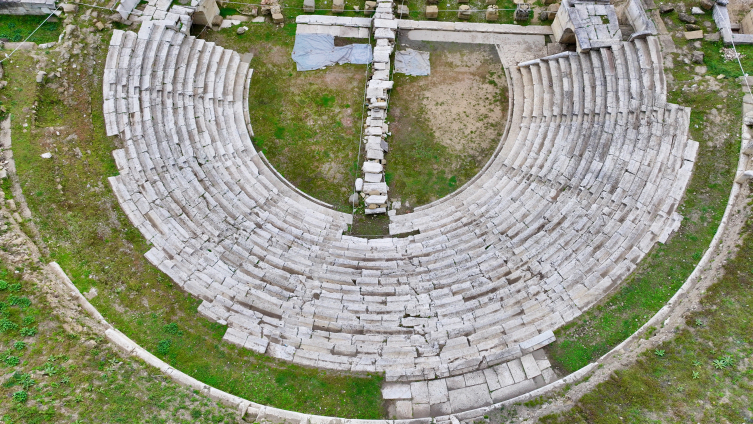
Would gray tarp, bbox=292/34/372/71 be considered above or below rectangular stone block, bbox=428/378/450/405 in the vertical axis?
above

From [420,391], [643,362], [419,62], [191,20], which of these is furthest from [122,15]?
[643,362]

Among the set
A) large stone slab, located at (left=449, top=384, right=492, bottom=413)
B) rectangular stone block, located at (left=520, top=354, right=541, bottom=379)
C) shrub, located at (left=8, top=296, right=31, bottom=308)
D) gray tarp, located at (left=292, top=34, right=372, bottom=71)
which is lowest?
large stone slab, located at (left=449, top=384, right=492, bottom=413)

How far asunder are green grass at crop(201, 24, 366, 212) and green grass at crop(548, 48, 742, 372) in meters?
10.2

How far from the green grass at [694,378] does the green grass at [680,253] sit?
3.68 ft

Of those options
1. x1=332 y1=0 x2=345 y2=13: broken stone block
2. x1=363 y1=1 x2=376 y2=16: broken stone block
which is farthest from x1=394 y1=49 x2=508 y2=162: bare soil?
x1=332 y1=0 x2=345 y2=13: broken stone block

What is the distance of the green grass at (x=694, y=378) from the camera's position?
500 inches

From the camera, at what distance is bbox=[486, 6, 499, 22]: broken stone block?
75.6 feet

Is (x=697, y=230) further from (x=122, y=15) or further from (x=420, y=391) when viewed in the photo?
(x=122, y=15)

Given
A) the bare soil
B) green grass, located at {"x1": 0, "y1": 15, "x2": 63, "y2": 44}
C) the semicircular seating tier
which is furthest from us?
the bare soil

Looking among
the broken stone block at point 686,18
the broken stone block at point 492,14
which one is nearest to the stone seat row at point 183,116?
the broken stone block at point 492,14

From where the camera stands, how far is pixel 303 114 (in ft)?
70.3

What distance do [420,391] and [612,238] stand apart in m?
8.63

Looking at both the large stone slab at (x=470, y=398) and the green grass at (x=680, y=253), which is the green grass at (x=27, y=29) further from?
the green grass at (x=680, y=253)

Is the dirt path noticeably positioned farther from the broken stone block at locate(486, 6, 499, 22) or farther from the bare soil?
the broken stone block at locate(486, 6, 499, 22)
